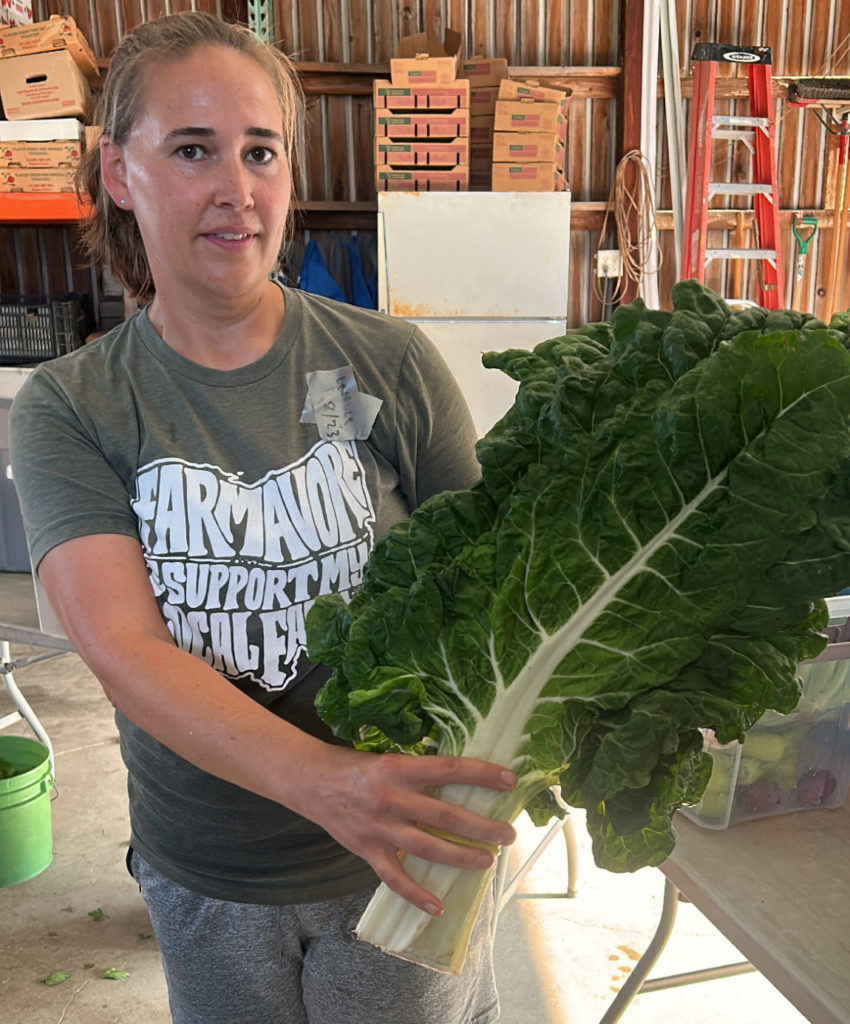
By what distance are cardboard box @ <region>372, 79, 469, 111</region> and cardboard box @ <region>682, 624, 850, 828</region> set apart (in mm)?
4348

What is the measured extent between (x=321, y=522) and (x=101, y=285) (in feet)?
18.0

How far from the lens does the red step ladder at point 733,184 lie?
5.16 metres

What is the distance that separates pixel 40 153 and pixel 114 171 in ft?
13.0

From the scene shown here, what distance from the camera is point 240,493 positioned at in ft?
3.75

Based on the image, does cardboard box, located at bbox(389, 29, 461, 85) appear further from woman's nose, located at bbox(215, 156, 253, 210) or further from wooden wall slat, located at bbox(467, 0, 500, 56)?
woman's nose, located at bbox(215, 156, 253, 210)

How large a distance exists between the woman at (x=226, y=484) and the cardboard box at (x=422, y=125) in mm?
4028

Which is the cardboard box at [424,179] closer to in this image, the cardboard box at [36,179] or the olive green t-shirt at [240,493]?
the cardboard box at [36,179]

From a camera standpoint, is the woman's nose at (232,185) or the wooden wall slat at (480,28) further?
the wooden wall slat at (480,28)

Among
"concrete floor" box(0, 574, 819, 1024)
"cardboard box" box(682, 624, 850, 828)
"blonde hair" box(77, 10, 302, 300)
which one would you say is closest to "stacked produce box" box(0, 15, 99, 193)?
"concrete floor" box(0, 574, 819, 1024)

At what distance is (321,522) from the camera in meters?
1.15

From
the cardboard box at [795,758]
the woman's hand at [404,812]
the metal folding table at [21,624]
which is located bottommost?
the metal folding table at [21,624]

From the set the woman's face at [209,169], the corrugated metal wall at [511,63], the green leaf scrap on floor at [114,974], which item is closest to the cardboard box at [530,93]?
the corrugated metal wall at [511,63]

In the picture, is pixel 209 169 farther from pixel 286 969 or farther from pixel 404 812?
pixel 286 969

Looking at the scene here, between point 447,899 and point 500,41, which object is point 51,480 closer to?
point 447,899
